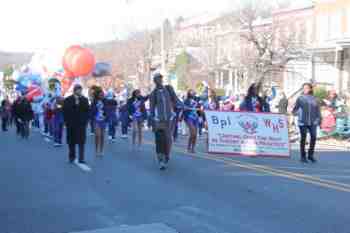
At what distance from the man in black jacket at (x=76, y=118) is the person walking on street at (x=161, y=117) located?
188cm

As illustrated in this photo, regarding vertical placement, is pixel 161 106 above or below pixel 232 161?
above

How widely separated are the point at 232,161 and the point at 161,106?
7.81 ft

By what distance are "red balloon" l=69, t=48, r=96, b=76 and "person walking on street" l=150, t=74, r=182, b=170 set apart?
1736 centimetres

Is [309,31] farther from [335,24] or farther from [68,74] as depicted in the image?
[68,74]

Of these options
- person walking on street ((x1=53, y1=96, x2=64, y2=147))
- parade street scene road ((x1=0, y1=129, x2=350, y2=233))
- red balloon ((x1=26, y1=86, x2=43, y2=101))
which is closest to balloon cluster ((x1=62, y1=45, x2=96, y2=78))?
red balloon ((x1=26, y1=86, x2=43, y2=101))

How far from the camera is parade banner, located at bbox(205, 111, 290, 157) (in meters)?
14.9

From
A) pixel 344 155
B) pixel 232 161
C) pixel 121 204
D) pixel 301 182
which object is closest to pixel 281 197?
pixel 301 182

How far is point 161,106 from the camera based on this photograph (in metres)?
12.3

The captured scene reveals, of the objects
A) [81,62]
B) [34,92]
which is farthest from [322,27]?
[34,92]

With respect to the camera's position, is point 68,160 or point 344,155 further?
point 344,155

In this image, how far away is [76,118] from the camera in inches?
531

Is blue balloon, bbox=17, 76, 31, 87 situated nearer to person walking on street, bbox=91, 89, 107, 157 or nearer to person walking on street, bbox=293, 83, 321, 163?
person walking on street, bbox=91, 89, 107, 157

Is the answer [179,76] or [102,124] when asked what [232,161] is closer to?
[102,124]

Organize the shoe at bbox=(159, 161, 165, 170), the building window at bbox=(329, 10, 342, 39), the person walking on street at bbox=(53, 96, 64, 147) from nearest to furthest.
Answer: the shoe at bbox=(159, 161, 165, 170), the person walking on street at bbox=(53, 96, 64, 147), the building window at bbox=(329, 10, 342, 39)
